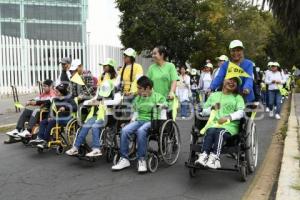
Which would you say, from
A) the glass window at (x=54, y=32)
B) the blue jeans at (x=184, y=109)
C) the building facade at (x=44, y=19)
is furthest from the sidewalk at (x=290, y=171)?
the glass window at (x=54, y=32)

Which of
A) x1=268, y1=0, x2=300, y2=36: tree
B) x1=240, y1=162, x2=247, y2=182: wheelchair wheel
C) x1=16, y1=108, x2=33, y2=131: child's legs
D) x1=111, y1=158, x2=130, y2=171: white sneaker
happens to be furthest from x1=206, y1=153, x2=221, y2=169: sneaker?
x1=268, y1=0, x2=300, y2=36: tree

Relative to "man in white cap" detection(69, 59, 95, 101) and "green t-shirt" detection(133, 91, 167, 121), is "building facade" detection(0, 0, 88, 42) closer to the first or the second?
"man in white cap" detection(69, 59, 95, 101)

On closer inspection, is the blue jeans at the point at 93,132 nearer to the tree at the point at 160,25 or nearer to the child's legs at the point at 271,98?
the child's legs at the point at 271,98

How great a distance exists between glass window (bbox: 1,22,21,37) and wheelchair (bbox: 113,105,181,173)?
40.5m

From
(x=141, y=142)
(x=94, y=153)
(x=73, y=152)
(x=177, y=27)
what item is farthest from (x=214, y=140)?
(x=177, y=27)

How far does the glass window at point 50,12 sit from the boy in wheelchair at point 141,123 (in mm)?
43262

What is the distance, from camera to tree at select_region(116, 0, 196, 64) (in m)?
26.4

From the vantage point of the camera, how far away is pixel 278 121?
13.4 metres

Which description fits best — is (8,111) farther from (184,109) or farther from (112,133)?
(112,133)

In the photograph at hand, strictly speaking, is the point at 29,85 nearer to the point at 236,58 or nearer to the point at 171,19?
the point at 171,19

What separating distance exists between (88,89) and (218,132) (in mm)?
3598

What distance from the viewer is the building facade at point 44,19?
47.1m

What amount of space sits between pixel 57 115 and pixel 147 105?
6.11ft

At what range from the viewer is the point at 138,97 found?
7.43m
